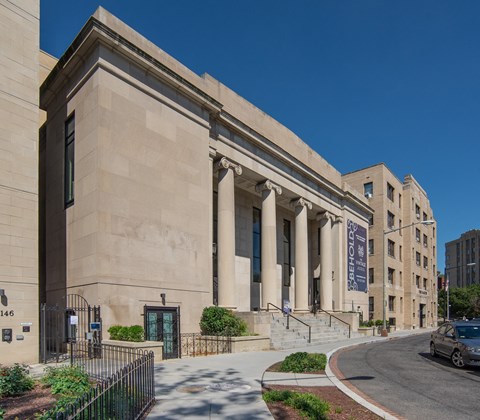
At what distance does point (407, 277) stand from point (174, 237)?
48.3 meters

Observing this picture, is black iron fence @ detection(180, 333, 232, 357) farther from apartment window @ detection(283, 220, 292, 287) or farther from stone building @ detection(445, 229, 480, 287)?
stone building @ detection(445, 229, 480, 287)

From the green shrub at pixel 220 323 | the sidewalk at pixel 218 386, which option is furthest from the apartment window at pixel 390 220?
the sidewalk at pixel 218 386

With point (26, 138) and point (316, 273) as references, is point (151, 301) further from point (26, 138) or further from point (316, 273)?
point (316, 273)

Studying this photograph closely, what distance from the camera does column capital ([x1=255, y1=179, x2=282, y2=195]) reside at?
2927 cm

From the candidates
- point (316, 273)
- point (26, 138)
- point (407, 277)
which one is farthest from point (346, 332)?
point (407, 277)

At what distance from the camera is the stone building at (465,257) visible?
470ft

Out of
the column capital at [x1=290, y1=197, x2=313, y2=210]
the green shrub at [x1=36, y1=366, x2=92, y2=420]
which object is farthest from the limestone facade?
the column capital at [x1=290, y1=197, x2=313, y2=210]

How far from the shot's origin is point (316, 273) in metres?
41.2

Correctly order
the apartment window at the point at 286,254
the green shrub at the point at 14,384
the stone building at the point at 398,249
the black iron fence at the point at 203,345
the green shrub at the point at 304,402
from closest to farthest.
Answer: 1. the green shrub at the point at 304,402
2. the green shrub at the point at 14,384
3. the black iron fence at the point at 203,345
4. the apartment window at the point at 286,254
5. the stone building at the point at 398,249

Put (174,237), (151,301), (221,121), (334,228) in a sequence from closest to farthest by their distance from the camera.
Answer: (151,301)
(174,237)
(221,121)
(334,228)

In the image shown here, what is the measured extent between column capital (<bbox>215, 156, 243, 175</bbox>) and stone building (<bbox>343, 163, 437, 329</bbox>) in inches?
1028

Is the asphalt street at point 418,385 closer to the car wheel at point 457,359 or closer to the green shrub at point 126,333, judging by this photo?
the car wheel at point 457,359

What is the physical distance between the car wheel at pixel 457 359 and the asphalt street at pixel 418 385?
0.75 feet

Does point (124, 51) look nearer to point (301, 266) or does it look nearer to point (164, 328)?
point (164, 328)
